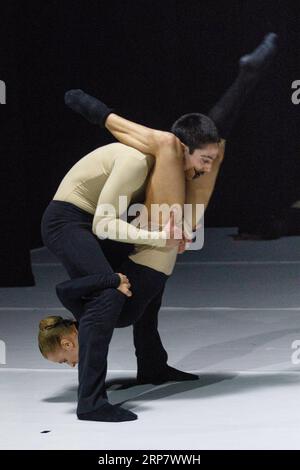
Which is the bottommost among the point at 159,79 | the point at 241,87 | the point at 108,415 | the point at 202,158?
the point at 108,415

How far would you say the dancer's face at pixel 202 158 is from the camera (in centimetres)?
390

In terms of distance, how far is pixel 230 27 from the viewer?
1035 cm

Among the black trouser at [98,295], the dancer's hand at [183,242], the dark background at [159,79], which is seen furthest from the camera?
the dark background at [159,79]

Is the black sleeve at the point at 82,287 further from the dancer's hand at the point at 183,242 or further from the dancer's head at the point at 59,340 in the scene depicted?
the dancer's hand at the point at 183,242

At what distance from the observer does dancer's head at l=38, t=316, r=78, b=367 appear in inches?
157

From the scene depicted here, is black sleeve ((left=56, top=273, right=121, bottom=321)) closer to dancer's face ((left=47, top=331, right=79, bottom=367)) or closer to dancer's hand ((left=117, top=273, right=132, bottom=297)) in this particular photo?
dancer's hand ((left=117, top=273, right=132, bottom=297))

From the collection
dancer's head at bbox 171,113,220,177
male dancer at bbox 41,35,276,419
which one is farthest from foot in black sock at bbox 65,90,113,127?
dancer's head at bbox 171,113,220,177

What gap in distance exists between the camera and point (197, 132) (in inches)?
153

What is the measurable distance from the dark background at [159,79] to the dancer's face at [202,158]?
532cm

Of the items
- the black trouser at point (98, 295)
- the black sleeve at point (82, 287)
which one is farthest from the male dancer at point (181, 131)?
the black sleeve at point (82, 287)

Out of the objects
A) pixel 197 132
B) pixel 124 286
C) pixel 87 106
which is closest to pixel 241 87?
pixel 197 132

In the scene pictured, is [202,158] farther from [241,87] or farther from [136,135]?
[241,87]

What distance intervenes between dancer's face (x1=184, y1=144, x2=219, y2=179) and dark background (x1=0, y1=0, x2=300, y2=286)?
5.32 m

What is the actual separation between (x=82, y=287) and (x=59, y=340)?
0.92 feet
